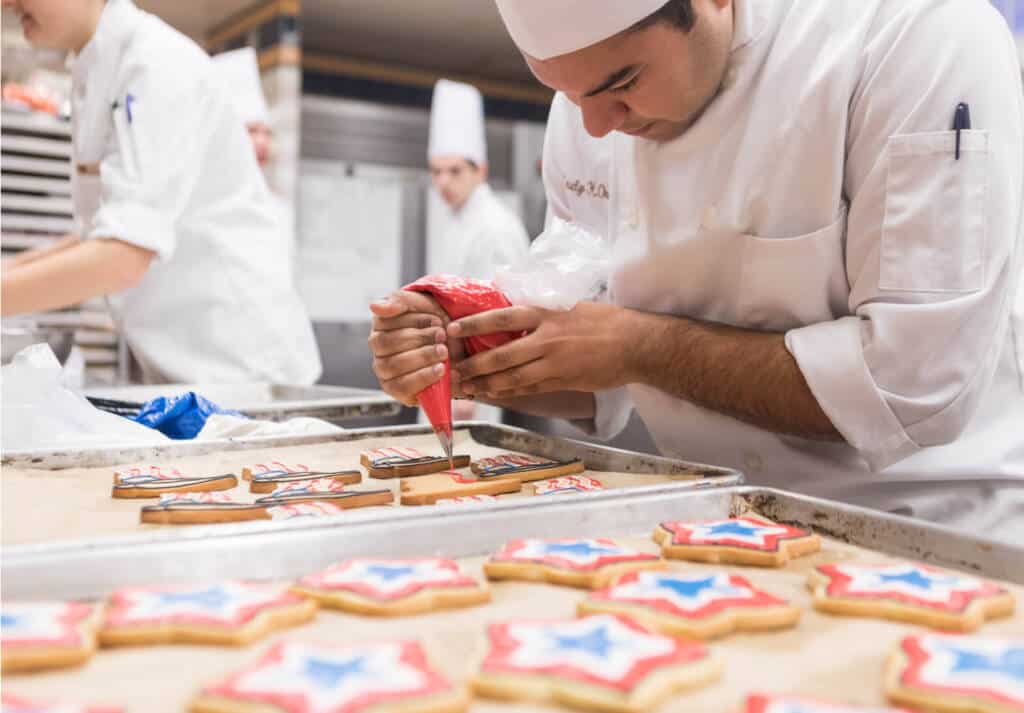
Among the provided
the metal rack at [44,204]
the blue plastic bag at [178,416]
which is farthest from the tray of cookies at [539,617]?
the metal rack at [44,204]

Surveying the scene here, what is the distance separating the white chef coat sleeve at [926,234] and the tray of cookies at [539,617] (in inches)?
9.9

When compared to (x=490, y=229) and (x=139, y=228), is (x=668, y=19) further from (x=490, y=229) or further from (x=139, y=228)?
(x=490, y=229)

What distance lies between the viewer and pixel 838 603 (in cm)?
83

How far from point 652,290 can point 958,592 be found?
0.78 metres

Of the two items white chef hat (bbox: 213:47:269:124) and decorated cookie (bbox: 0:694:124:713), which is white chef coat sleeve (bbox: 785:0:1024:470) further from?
white chef hat (bbox: 213:47:269:124)

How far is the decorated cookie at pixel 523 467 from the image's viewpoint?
4.37 feet

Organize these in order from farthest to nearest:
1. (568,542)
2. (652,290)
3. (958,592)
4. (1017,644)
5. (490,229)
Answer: (490,229) → (652,290) → (568,542) → (958,592) → (1017,644)

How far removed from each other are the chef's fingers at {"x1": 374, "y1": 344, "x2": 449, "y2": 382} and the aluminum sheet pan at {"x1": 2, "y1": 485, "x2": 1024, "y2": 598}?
367 mm

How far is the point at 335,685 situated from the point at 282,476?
0.67 m

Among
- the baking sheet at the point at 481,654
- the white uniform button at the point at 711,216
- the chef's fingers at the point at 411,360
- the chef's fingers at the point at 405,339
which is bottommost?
the baking sheet at the point at 481,654

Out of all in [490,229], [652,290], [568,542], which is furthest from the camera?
[490,229]

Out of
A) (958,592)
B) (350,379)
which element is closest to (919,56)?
(958,592)

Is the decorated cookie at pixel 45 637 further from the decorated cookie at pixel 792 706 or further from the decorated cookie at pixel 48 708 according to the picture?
the decorated cookie at pixel 792 706

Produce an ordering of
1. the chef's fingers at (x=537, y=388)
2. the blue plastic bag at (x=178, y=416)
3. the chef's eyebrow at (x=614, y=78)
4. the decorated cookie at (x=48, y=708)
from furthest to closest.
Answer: the blue plastic bag at (x=178, y=416) → the chef's fingers at (x=537, y=388) → the chef's eyebrow at (x=614, y=78) → the decorated cookie at (x=48, y=708)
